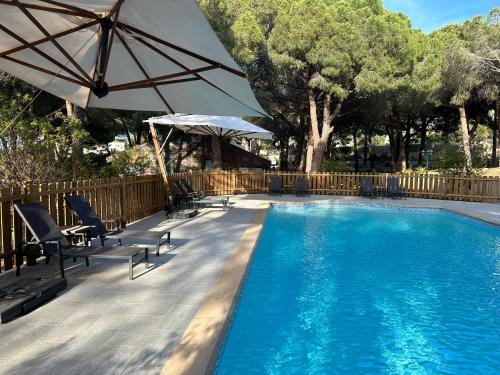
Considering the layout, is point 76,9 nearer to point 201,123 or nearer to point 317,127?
point 201,123

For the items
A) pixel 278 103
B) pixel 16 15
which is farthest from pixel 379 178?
pixel 16 15

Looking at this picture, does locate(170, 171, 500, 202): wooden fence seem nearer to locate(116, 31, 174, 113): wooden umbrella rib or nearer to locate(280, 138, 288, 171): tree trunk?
locate(116, 31, 174, 113): wooden umbrella rib

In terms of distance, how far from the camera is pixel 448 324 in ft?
15.1

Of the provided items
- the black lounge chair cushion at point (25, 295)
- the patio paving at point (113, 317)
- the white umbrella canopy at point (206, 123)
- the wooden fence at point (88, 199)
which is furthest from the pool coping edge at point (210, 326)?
the white umbrella canopy at point (206, 123)

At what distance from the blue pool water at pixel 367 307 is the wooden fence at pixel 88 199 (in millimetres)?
3152

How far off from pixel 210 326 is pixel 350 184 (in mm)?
13708

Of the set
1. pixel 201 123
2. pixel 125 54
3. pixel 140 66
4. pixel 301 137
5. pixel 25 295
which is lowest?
pixel 25 295

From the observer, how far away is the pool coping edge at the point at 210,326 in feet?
9.78

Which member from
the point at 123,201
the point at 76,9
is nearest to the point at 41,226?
the point at 76,9

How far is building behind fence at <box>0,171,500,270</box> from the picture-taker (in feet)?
17.2

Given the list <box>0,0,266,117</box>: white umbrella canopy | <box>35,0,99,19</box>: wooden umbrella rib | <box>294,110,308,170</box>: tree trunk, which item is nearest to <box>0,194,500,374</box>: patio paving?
<box>0,0,266,117</box>: white umbrella canopy

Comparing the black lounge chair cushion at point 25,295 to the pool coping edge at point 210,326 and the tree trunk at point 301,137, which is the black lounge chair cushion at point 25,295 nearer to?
the pool coping edge at point 210,326

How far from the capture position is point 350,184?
648 inches

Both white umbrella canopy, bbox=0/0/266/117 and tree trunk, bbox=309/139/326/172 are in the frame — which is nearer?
white umbrella canopy, bbox=0/0/266/117
